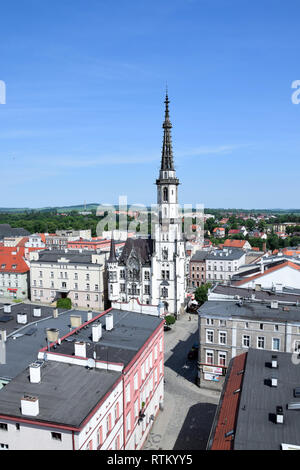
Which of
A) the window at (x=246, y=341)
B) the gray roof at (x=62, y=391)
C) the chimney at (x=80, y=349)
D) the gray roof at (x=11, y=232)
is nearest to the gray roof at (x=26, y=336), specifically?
the gray roof at (x=62, y=391)

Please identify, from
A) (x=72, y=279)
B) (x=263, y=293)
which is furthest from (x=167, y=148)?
(x=263, y=293)

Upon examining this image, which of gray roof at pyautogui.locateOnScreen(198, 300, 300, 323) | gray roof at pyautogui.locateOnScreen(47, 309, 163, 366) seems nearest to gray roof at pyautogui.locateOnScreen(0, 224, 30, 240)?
gray roof at pyautogui.locateOnScreen(47, 309, 163, 366)

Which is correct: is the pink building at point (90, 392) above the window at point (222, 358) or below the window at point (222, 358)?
above

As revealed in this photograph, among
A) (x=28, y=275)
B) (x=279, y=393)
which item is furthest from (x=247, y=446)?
(x=28, y=275)

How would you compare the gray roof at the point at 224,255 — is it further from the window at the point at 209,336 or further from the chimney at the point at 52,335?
the chimney at the point at 52,335

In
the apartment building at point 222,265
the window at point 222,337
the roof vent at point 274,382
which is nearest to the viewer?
the roof vent at point 274,382

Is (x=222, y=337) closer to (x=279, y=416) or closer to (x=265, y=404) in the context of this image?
(x=265, y=404)

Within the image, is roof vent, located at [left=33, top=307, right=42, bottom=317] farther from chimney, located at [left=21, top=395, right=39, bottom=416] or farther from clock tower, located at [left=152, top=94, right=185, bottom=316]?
clock tower, located at [left=152, top=94, right=185, bottom=316]
